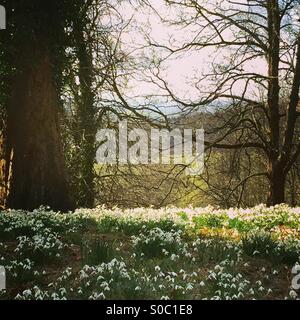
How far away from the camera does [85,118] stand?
18.1 m

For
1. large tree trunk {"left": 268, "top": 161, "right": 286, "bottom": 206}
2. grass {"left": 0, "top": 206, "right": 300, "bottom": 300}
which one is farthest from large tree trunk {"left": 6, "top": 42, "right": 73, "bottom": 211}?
large tree trunk {"left": 268, "top": 161, "right": 286, "bottom": 206}

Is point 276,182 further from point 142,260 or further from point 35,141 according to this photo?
point 142,260

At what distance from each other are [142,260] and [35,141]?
568cm

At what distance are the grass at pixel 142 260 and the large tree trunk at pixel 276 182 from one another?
9251 millimetres

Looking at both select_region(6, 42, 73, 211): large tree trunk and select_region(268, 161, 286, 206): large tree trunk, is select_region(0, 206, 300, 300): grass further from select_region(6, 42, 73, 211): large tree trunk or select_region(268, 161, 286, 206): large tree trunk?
select_region(268, 161, 286, 206): large tree trunk

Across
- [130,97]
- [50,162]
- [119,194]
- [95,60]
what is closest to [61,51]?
[50,162]

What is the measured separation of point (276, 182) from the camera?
18312 millimetres

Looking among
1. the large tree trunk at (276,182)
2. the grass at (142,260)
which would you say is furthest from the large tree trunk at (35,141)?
the large tree trunk at (276,182)

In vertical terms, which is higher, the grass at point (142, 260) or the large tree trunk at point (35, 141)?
the large tree trunk at point (35, 141)

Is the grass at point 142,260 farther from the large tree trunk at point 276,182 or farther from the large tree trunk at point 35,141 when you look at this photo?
the large tree trunk at point 276,182

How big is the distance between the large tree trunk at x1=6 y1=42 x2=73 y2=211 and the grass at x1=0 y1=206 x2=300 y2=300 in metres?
2.15

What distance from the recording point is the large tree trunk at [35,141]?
11.3m

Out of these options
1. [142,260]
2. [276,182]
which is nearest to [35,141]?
[142,260]

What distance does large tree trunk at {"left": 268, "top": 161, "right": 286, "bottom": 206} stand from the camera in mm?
18188
